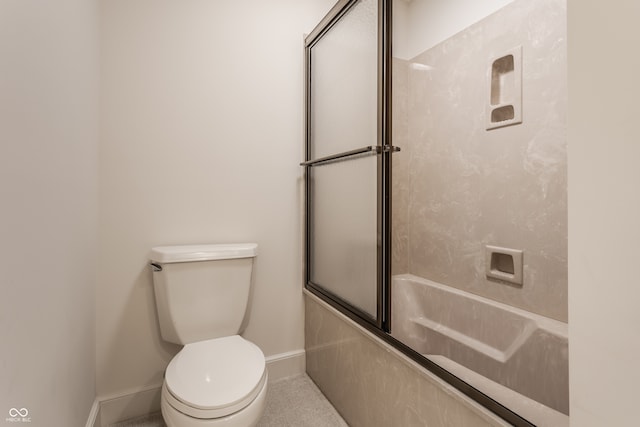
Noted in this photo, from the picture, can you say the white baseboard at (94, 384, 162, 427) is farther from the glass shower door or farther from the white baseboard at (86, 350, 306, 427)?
the glass shower door

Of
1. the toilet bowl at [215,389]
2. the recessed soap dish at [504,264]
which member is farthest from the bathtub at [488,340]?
the toilet bowl at [215,389]

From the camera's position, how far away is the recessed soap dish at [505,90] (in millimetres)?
1670

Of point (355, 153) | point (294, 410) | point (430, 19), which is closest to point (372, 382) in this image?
point (294, 410)

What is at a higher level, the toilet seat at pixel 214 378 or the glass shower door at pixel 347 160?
the glass shower door at pixel 347 160

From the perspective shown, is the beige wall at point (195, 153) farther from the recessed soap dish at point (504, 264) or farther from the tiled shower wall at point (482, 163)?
the recessed soap dish at point (504, 264)

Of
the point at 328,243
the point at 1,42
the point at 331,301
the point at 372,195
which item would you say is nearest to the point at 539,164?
the point at 372,195

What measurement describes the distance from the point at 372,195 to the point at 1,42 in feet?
3.60

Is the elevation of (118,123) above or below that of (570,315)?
above

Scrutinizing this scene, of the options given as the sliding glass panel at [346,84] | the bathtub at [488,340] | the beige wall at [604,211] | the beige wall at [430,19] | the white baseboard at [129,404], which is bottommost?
the white baseboard at [129,404]

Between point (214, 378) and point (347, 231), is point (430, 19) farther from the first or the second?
point (214, 378)

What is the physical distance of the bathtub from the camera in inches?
54.6

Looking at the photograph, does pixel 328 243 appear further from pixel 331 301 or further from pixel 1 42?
pixel 1 42

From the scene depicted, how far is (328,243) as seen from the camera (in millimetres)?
1704

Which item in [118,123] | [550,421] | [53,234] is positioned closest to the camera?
[550,421]
